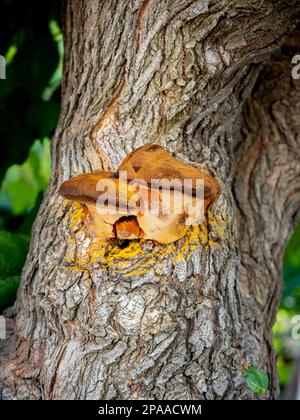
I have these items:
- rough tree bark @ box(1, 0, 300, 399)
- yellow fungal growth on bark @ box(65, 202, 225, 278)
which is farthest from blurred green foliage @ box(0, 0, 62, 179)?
yellow fungal growth on bark @ box(65, 202, 225, 278)

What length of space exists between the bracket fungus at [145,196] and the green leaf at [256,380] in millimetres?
373

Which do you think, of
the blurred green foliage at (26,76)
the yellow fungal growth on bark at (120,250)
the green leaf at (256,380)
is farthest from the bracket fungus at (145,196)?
the blurred green foliage at (26,76)

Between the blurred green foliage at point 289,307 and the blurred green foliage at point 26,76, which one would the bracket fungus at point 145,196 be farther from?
the blurred green foliage at point 289,307

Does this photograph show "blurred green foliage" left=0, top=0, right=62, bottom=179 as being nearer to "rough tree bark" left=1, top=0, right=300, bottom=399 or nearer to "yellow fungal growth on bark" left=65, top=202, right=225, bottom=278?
"rough tree bark" left=1, top=0, right=300, bottom=399

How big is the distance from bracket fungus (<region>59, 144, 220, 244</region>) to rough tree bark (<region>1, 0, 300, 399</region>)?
55 millimetres

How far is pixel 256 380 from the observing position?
4.69 feet

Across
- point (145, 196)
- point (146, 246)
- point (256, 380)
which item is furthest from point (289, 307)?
point (145, 196)

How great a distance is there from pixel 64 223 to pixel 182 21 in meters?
0.47

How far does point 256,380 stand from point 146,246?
0.41 m

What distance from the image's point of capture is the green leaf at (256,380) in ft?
4.65

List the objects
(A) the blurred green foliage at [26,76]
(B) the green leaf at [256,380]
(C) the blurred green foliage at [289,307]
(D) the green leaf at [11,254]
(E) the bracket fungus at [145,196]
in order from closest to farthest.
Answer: (E) the bracket fungus at [145,196]
(B) the green leaf at [256,380]
(D) the green leaf at [11,254]
(A) the blurred green foliage at [26,76]
(C) the blurred green foliage at [289,307]

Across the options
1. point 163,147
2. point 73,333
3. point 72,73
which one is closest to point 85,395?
point 73,333

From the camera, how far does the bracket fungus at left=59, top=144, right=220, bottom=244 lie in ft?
3.86
